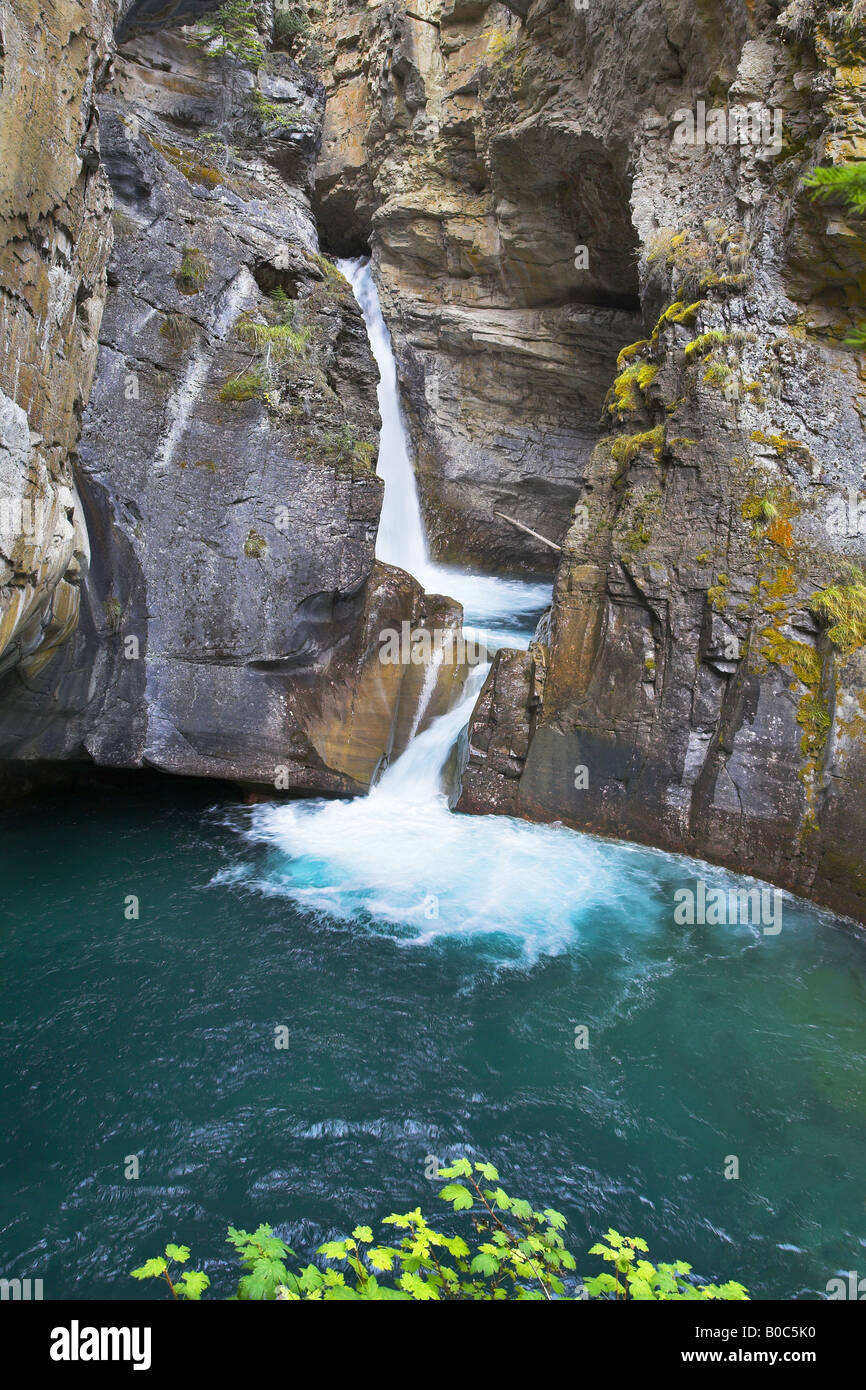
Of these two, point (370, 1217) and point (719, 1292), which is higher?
point (719, 1292)

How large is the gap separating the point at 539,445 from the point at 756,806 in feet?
40.4

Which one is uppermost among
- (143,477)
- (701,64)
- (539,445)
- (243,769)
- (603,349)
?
(701,64)

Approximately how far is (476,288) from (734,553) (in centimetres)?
1235

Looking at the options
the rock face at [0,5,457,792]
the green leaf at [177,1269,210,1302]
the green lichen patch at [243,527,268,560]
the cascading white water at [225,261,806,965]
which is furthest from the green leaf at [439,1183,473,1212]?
the green lichen patch at [243,527,268,560]

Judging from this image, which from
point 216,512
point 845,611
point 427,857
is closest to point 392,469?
point 216,512

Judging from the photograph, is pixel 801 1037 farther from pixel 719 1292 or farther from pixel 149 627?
pixel 149 627

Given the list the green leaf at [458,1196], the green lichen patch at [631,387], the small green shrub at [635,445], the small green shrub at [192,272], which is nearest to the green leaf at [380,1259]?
the green leaf at [458,1196]

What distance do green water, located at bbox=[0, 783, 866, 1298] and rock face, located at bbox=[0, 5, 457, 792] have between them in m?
2.22

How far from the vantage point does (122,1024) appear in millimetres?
7035

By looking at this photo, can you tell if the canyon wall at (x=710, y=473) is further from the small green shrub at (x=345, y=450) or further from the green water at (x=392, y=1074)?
the small green shrub at (x=345, y=450)

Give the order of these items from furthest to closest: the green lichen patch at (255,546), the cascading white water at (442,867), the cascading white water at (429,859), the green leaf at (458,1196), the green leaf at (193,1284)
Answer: the green lichen patch at (255,546)
the cascading white water at (429,859)
the cascading white water at (442,867)
the green leaf at (458,1196)
the green leaf at (193,1284)

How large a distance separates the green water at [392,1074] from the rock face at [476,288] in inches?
494

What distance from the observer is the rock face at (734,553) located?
9.90 meters
